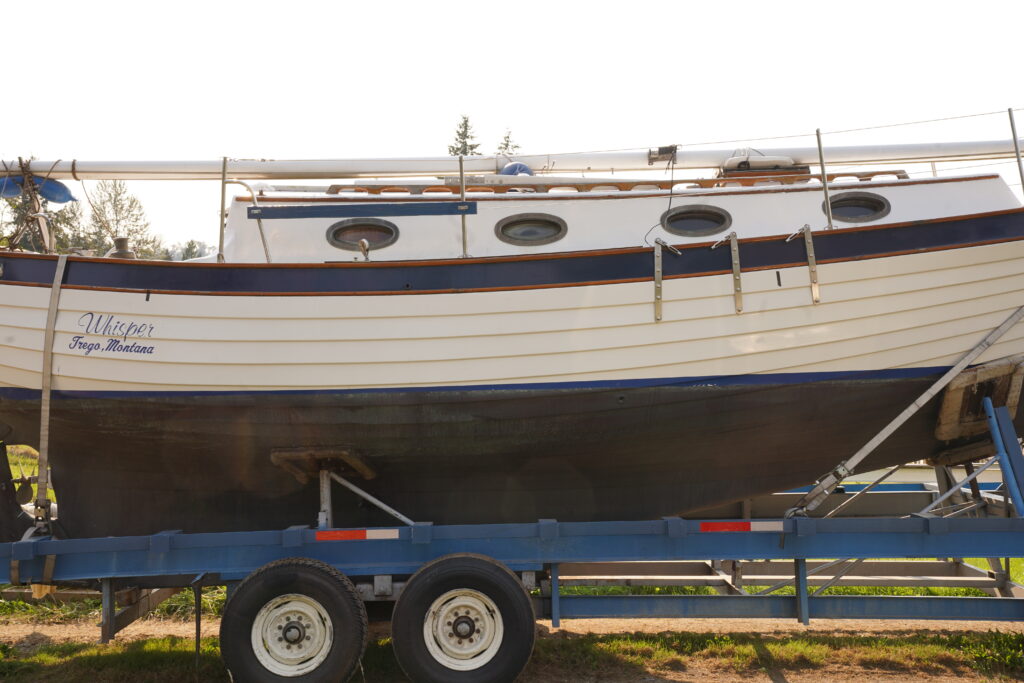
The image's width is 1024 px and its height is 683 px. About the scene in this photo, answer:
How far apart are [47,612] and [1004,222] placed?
24.6 ft

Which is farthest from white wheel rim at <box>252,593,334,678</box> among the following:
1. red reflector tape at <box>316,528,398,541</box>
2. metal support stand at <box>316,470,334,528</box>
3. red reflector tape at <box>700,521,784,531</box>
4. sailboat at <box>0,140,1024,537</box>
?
red reflector tape at <box>700,521,784,531</box>

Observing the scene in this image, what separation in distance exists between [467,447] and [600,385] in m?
0.93

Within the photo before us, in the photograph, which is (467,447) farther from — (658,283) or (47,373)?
(47,373)

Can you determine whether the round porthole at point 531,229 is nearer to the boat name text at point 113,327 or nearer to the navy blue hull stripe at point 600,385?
the navy blue hull stripe at point 600,385

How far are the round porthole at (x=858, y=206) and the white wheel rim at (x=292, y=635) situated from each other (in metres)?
4.45

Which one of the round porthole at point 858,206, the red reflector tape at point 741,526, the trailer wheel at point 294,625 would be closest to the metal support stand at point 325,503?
the trailer wheel at point 294,625

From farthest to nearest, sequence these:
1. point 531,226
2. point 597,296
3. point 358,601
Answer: point 531,226 < point 597,296 < point 358,601

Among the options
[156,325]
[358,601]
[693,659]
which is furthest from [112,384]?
[693,659]

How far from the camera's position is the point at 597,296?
14.3 feet

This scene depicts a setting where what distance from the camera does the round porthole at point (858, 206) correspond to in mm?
5389

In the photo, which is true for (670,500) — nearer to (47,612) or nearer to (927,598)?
(927,598)

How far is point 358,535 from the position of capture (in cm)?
398

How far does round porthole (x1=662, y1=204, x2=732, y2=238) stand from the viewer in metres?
5.28

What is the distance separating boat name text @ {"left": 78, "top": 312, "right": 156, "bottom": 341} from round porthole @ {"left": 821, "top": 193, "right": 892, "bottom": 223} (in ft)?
15.7
